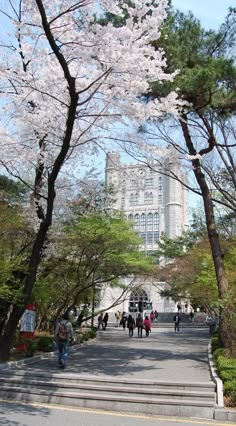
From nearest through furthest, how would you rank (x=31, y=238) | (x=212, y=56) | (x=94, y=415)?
(x=94, y=415)
(x=212, y=56)
(x=31, y=238)

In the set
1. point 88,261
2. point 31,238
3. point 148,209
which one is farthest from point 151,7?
point 148,209

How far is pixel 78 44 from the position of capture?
379 inches

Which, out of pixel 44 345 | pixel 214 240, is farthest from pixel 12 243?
pixel 214 240

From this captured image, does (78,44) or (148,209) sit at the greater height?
(148,209)

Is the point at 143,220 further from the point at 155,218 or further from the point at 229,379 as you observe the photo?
the point at 229,379

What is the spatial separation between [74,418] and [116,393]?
178 cm

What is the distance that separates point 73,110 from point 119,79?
124cm

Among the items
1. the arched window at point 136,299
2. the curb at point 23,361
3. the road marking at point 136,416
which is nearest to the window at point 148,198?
the arched window at point 136,299

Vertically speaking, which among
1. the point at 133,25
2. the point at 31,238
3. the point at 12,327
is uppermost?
the point at 133,25

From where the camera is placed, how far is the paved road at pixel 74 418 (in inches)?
314

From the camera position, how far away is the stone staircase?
9109mm

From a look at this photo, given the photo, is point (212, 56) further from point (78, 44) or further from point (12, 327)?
point (12, 327)

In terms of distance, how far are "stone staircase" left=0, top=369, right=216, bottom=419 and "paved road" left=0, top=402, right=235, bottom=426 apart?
0.33 m

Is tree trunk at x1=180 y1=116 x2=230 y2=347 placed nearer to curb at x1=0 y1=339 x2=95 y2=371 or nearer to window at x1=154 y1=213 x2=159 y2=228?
curb at x1=0 y1=339 x2=95 y2=371
